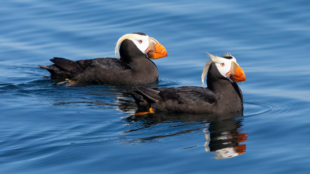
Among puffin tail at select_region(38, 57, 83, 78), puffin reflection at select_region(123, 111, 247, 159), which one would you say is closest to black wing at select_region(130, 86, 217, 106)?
puffin reflection at select_region(123, 111, 247, 159)

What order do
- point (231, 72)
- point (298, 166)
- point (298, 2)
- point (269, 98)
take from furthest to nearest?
point (298, 2) < point (269, 98) < point (231, 72) < point (298, 166)

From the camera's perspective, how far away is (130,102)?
27.5ft

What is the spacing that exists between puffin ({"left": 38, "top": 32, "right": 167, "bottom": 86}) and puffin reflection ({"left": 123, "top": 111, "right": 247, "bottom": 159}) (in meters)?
2.12

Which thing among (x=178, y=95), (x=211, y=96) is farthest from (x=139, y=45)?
(x=211, y=96)

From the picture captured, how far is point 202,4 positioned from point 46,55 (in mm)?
4723

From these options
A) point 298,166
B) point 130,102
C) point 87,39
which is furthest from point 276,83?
point 87,39

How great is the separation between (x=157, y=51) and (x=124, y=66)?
68cm

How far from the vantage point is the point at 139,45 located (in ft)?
31.8

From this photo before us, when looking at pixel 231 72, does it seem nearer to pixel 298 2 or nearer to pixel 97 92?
pixel 97 92

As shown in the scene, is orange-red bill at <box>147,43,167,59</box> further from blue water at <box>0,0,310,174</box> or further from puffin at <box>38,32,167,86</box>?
blue water at <box>0,0,310,174</box>

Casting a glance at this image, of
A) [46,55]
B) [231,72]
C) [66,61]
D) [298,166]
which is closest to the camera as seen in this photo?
[298,166]

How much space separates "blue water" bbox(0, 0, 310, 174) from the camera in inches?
224

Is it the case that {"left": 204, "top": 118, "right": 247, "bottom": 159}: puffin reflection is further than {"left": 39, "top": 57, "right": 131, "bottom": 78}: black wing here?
No

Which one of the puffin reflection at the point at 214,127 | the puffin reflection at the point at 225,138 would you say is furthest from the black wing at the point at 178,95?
the puffin reflection at the point at 225,138
